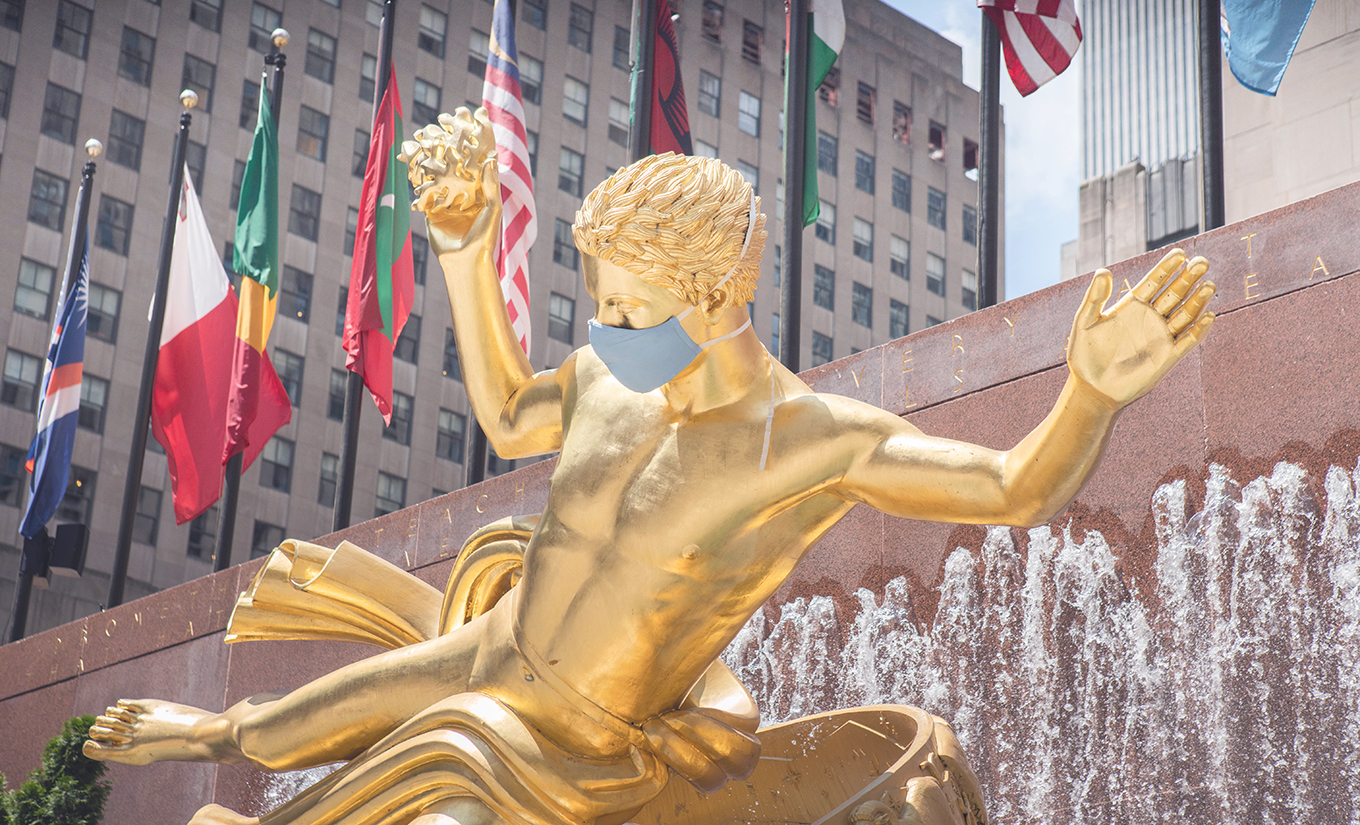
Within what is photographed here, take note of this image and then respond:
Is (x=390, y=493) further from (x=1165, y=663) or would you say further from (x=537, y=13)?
(x=1165, y=663)

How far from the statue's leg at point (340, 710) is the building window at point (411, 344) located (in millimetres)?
35866

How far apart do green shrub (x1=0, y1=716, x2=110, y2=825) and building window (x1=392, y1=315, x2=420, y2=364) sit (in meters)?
29.7

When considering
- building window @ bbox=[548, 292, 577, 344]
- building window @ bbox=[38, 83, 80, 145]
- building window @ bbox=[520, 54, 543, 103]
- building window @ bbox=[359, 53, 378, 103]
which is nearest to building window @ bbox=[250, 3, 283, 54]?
building window @ bbox=[359, 53, 378, 103]

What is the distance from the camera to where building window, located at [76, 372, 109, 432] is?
113 feet

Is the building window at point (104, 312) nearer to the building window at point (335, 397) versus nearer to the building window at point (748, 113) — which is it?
Answer: the building window at point (335, 397)

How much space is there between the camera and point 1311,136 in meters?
20.5

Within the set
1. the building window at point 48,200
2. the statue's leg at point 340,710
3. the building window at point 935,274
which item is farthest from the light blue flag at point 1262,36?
the building window at point 935,274

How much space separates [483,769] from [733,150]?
4391cm

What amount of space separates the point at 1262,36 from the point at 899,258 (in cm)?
4141

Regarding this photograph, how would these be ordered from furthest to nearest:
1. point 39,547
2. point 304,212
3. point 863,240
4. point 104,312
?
point 863,240, point 304,212, point 104,312, point 39,547

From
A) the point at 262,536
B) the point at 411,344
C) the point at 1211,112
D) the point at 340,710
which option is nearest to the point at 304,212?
the point at 411,344

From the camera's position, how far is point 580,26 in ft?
147

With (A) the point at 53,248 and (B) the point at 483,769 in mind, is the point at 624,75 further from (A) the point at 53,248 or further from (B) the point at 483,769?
(B) the point at 483,769

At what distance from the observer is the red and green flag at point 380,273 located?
550 inches
